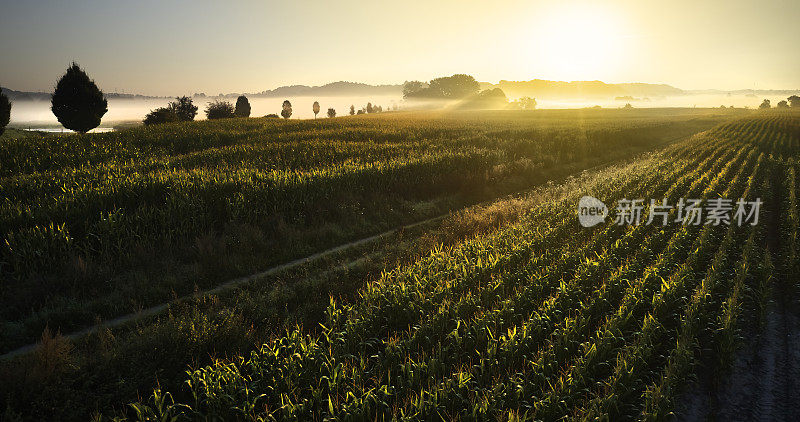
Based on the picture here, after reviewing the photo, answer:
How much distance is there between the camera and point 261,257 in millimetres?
10102

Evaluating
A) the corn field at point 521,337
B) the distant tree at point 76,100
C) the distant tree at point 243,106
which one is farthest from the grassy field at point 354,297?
the distant tree at point 243,106

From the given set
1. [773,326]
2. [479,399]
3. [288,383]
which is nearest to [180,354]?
[288,383]

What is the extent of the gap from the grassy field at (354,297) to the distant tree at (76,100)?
135 ft

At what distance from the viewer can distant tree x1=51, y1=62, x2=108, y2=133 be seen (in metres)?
47.5

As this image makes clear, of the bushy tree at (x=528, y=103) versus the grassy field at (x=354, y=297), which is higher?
the bushy tree at (x=528, y=103)

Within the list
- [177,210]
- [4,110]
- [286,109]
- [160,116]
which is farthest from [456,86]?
[177,210]

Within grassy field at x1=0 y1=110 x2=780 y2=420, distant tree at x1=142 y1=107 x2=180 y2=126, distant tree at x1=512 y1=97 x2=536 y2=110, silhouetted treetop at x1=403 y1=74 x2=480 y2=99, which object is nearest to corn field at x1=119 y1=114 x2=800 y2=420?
grassy field at x1=0 y1=110 x2=780 y2=420

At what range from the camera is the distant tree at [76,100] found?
4753 centimetres

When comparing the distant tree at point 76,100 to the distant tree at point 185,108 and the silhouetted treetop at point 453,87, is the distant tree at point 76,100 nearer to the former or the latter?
the distant tree at point 185,108

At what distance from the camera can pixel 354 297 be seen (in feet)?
26.3

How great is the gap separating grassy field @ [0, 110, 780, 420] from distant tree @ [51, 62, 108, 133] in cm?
4117

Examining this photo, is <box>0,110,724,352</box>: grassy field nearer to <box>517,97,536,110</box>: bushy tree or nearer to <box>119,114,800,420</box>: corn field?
<box>119,114,800,420</box>: corn field

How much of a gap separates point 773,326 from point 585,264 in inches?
127

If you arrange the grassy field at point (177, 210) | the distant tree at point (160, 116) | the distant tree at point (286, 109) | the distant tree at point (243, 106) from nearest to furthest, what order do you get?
1. the grassy field at point (177, 210)
2. the distant tree at point (160, 116)
3. the distant tree at point (243, 106)
4. the distant tree at point (286, 109)
